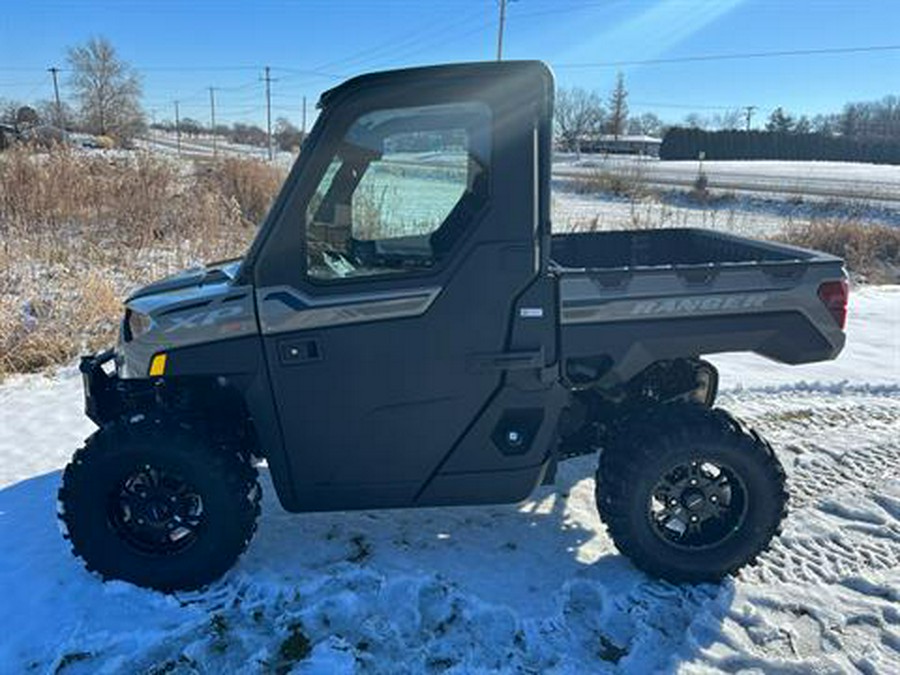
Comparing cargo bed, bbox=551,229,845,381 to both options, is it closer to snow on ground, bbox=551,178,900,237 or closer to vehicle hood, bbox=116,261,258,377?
vehicle hood, bbox=116,261,258,377

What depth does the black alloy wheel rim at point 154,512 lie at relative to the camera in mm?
2869

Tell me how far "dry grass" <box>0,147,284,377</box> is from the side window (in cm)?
415

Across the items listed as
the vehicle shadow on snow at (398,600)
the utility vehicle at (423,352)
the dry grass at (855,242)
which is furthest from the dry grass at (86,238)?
the dry grass at (855,242)

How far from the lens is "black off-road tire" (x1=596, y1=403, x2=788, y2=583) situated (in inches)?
112

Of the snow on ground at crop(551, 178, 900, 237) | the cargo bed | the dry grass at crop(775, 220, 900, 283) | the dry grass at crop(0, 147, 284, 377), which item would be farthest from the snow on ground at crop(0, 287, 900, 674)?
the dry grass at crop(775, 220, 900, 283)

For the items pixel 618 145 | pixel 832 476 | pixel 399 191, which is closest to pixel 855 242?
pixel 832 476

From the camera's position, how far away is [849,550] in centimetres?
313

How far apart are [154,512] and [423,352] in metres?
1.36

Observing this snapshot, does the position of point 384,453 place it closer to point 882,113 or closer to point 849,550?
point 849,550

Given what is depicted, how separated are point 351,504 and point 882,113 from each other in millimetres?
93819

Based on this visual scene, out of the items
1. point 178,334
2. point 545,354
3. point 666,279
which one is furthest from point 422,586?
point 666,279

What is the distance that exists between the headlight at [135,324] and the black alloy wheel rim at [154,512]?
0.59 m

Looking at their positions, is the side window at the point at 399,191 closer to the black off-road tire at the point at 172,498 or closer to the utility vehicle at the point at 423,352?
the utility vehicle at the point at 423,352

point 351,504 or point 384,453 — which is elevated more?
point 384,453
